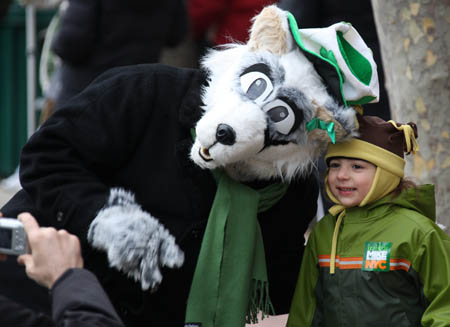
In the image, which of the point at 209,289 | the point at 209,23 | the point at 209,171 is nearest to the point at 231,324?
the point at 209,289

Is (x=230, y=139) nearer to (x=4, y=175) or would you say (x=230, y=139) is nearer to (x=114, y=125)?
(x=114, y=125)

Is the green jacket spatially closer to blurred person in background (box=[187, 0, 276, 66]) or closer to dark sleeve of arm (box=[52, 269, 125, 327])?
dark sleeve of arm (box=[52, 269, 125, 327])

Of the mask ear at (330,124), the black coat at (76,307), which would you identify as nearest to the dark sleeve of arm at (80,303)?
the black coat at (76,307)

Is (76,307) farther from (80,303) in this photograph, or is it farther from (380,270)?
(380,270)

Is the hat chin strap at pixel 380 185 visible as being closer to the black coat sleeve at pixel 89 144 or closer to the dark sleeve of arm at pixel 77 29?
the black coat sleeve at pixel 89 144

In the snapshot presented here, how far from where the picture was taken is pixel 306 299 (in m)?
3.49

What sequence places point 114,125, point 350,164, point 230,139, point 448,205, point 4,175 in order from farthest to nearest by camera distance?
1. point 4,175
2. point 448,205
3. point 350,164
4. point 114,125
5. point 230,139

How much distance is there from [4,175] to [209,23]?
3.20 metres

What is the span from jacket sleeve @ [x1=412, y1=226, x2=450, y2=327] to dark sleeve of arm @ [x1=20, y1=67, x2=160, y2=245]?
1.08 metres

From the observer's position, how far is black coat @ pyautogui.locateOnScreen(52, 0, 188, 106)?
5.62 meters

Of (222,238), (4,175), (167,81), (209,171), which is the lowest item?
(4,175)

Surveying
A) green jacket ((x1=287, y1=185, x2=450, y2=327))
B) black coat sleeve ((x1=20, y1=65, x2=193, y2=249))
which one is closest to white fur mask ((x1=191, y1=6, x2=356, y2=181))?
black coat sleeve ((x1=20, y1=65, x2=193, y2=249))

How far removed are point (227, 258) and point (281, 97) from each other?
2.04 ft

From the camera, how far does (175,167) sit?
10.6 ft
